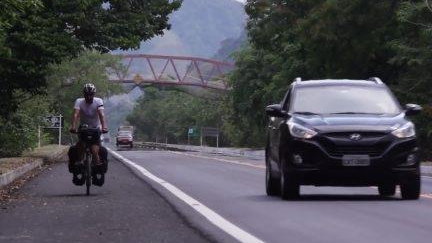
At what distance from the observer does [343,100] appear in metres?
15.8

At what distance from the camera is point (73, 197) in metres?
16.9

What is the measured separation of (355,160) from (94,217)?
3.93 metres

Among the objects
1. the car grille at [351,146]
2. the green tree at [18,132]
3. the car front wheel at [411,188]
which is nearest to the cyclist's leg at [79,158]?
the car grille at [351,146]

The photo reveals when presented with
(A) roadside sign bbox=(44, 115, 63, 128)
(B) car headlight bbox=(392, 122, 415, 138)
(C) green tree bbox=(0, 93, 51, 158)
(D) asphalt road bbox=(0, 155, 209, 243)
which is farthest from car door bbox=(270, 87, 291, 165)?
(A) roadside sign bbox=(44, 115, 63, 128)

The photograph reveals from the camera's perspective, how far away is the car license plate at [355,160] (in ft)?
47.3

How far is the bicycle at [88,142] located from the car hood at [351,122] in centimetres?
389

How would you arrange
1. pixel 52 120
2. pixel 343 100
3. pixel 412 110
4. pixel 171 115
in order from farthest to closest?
1. pixel 171 115
2. pixel 52 120
3. pixel 343 100
4. pixel 412 110

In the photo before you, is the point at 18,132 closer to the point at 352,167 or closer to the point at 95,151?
the point at 95,151

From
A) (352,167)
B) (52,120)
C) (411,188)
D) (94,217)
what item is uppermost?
(52,120)

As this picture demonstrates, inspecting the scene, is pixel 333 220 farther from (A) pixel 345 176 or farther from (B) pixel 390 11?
(B) pixel 390 11

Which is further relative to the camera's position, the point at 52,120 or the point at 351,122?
the point at 52,120

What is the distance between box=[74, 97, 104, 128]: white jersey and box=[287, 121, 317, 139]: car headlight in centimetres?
386

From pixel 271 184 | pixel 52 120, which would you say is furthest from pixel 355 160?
pixel 52 120

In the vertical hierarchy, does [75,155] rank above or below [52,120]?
below
